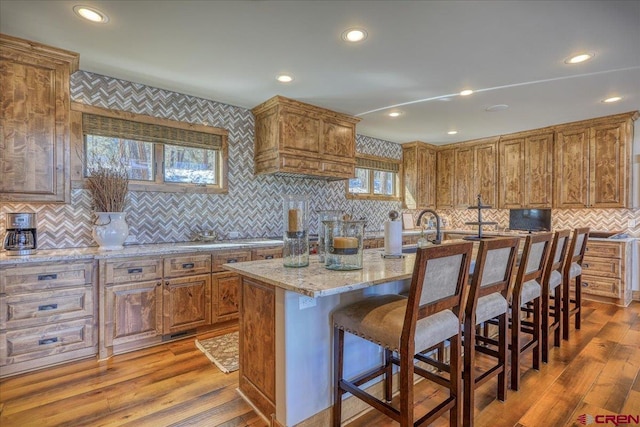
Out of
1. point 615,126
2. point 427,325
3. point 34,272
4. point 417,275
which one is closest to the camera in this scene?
point 417,275

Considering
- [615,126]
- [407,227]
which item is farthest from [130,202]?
[615,126]

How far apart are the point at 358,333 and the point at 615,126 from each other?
489 centimetres

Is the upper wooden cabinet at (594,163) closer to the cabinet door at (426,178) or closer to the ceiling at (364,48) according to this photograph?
the ceiling at (364,48)

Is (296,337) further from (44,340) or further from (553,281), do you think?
(553,281)

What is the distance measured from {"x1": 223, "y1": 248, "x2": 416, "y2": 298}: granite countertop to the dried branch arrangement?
1.62m

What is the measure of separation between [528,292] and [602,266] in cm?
279

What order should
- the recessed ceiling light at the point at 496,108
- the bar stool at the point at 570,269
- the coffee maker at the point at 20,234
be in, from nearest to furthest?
the coffee maker at the point at 20,234 → the bar stool at the point at 570,269 → the recessed ceiling light at the point at 496,108

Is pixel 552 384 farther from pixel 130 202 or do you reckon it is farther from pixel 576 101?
pixel 130 202

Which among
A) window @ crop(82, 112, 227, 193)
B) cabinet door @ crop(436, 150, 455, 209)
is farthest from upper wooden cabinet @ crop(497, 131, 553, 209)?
window @ crop(82, 112, 227, 193)

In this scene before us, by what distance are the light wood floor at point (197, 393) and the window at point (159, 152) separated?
1757mm

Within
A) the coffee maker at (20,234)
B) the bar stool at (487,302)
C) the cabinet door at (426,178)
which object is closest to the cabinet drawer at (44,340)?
the coffee maker at (20,234)

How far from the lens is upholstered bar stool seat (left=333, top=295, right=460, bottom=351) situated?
1501 millimetres

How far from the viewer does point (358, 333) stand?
5.44 feet

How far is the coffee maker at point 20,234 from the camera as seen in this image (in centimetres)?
256
